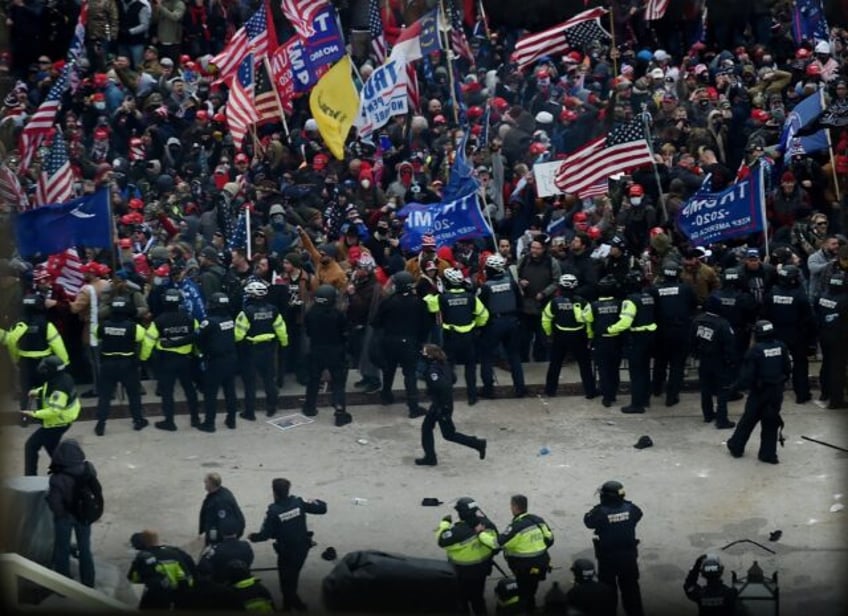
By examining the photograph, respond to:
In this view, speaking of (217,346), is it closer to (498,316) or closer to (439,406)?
(439,406)

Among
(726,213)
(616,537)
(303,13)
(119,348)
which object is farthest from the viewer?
(303,13)

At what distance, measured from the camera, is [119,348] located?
1523 cm

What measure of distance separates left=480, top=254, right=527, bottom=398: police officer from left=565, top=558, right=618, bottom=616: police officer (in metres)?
5.84

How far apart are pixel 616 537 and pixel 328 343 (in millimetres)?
4875

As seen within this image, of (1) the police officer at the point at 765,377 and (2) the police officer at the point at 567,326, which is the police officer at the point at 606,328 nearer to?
(2) the police officer at the point at 567,326

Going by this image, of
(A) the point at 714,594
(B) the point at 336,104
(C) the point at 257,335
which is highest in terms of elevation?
(B) the point at 336,104

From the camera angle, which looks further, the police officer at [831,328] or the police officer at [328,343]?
the police officer at [328,343]

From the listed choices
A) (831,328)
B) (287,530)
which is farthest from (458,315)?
(287,530)

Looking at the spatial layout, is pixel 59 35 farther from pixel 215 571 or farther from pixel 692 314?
pixel 215 571

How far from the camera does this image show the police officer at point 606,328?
15906mm

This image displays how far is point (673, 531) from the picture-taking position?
13.5 m

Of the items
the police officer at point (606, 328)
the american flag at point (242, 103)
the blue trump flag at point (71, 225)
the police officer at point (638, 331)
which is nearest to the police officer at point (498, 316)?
the police officer at point (606, 328)

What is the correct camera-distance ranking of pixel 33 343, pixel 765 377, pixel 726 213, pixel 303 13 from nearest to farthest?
pixel 765 377 → pixel 33 343 → pixel 726 213 → pixel 303 13

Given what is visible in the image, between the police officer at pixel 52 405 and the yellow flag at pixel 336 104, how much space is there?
6.41 m
